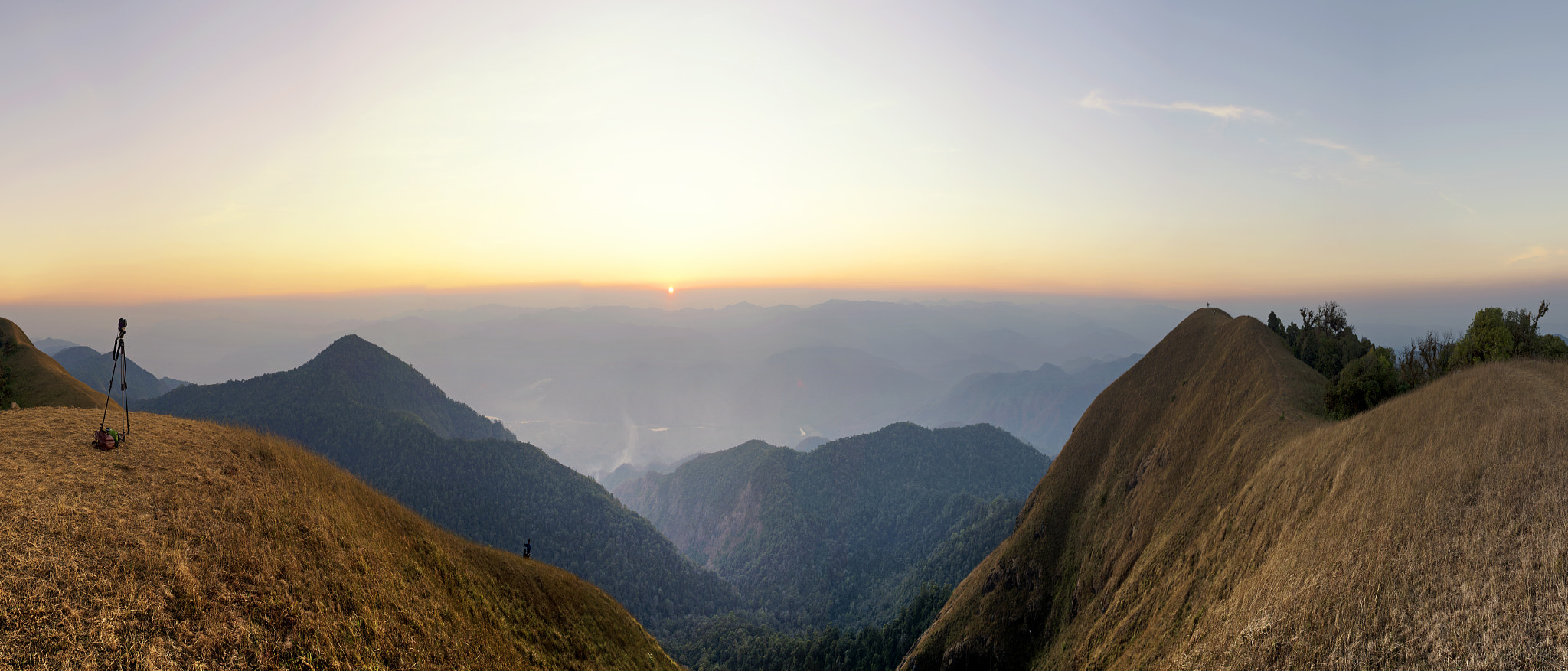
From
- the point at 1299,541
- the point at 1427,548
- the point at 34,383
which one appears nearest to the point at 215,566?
the point at 1427,548

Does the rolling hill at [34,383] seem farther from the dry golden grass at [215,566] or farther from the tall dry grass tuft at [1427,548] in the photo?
the tall dry grass tuft at [1427,548]

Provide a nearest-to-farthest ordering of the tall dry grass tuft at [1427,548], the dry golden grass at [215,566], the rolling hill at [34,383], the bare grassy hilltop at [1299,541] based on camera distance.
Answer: the dry golden grass at [215,566] → the tall dry grass tuft at [1427,548] → the bare grassy hilltop at [1299,541] → the rolling hill at [34,383]

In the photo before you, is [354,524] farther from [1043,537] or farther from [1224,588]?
[1043,537]

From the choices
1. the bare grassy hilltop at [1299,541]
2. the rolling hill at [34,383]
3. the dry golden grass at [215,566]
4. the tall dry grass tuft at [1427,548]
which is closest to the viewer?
the dry golden grass at [215,566]

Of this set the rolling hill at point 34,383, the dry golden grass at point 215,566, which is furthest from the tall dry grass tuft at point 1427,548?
the rolling hill at point 34,383

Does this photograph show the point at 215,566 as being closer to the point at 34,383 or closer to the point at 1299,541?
the point at 1299,541

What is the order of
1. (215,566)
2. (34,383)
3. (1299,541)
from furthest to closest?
1. (34,383)
2. (1299,541)
3. (215,566)
